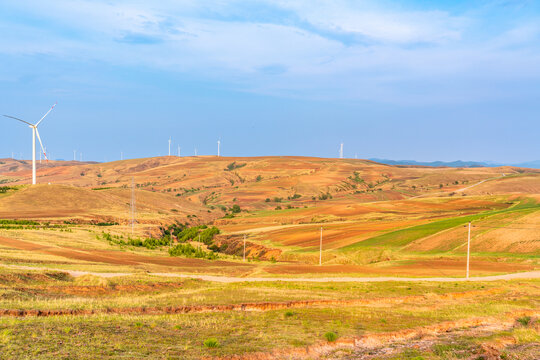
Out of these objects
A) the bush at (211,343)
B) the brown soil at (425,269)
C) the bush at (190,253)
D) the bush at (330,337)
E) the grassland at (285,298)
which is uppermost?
the bush at (211,343)

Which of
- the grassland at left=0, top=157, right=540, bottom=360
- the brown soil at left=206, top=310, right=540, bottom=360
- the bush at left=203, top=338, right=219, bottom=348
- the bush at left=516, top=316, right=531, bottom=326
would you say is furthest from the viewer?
the bush at left=516, top=316, right=531, bottom=326

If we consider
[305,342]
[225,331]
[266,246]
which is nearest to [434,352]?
[305,342]

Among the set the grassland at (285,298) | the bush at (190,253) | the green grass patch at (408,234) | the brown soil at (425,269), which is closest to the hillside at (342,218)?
the green grass patch at (408,234)

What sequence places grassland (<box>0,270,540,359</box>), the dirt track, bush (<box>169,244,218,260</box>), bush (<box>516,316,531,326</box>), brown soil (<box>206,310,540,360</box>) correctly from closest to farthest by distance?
grassland (<box>0,270,540,359</box>)
brown soil (<box>206,310,540,360</box>)
bush (<box>516,316,531,326</box>)
the dirt track
bush (<box>169,244,218,260</box>)

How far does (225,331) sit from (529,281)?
37.7 metres

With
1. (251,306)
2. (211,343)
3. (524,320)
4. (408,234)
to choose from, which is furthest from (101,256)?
(524,320)

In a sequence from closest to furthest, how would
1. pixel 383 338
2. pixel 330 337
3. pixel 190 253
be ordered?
pixel 330 337
pixel 383 338
pixel 190 253

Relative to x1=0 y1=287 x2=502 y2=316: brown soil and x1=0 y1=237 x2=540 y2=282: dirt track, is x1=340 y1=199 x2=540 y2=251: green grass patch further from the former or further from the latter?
x1=0 y1=287 x2=502 y2=316: brown soil

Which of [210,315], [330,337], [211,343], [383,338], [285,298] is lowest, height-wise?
[285,298]

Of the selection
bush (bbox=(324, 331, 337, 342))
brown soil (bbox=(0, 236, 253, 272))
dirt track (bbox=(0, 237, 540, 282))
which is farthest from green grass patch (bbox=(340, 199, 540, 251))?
bush (bbox=(324, 331, 337, 342))

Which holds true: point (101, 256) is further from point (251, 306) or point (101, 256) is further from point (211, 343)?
point (211, 343)

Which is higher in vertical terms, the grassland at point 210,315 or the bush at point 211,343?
the bush at point 211,343

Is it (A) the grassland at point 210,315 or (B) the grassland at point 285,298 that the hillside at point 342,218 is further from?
(A) the grassland at point 210,315

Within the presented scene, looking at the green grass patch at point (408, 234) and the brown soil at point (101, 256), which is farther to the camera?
the green grass patch at point (408, 234)
